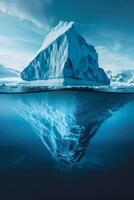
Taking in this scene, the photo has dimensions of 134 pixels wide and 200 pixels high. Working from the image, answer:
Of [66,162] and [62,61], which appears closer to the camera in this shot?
[66,162]

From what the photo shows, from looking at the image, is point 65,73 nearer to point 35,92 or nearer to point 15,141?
point 35,92

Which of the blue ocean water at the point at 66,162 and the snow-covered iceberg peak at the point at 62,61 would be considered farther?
the snow-covered iceberg peak at the point at 62,61

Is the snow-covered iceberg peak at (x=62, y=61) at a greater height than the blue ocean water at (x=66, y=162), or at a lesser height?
greater

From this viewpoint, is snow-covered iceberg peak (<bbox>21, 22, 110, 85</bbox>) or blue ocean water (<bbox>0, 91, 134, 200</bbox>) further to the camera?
snow-covered iceberg peak (<bbox>21, 22, 110, 85</bbox>)

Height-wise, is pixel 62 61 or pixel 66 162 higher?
pixel 62 61

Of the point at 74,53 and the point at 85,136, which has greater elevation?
the point at 74,53

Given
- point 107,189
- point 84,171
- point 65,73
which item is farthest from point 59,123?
point 65,73

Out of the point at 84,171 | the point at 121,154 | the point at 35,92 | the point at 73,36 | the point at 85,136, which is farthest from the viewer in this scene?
the point at 73,36

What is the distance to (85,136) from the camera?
5.58 meters

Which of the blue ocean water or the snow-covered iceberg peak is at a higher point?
the snow-covered iceberg peak

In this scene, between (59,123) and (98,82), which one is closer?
(59,123)

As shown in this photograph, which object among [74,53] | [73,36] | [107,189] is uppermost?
[73,36]

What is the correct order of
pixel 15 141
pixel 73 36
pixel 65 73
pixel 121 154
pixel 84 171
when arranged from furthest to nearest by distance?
pixel 73 36
pixel 65 73
pixel 15 141
pixel 121 154
pixel 84 171

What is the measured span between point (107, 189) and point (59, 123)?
421 cm
